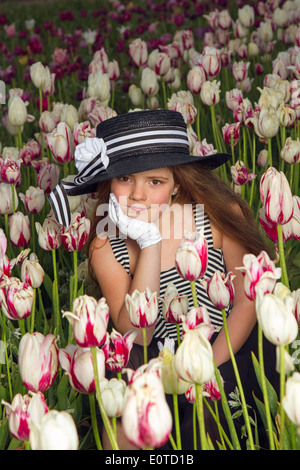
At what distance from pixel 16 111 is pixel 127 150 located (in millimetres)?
960

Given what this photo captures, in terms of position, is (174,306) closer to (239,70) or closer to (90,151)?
(90,151)

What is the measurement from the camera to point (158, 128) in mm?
2148

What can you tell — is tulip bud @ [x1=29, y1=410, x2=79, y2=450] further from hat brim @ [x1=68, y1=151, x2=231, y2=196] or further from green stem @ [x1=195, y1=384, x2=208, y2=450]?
hat brim @ [x1=68, y1=151, x2=231, y2=196]

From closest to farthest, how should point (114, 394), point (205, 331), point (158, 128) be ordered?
1. point (114, 394)
2. point (205, 331)
3. point (158, 128)

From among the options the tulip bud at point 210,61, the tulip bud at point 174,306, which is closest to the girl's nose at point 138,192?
the tulip bud at point 174,306

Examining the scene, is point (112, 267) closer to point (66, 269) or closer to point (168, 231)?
point (168, 231)

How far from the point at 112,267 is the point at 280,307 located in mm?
1155

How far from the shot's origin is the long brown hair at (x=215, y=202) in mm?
2285

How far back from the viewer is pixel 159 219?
92.2 inches

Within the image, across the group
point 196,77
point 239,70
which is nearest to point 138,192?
point 196,77

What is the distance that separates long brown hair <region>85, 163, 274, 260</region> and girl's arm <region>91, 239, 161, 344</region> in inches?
2.5

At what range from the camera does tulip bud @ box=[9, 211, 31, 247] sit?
2168mm

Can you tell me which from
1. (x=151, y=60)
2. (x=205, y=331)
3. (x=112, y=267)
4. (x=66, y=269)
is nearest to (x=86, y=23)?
(x=151, y=60)

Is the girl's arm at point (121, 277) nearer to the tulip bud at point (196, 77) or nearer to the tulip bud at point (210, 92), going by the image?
the tulip bud at point (210, 92)
